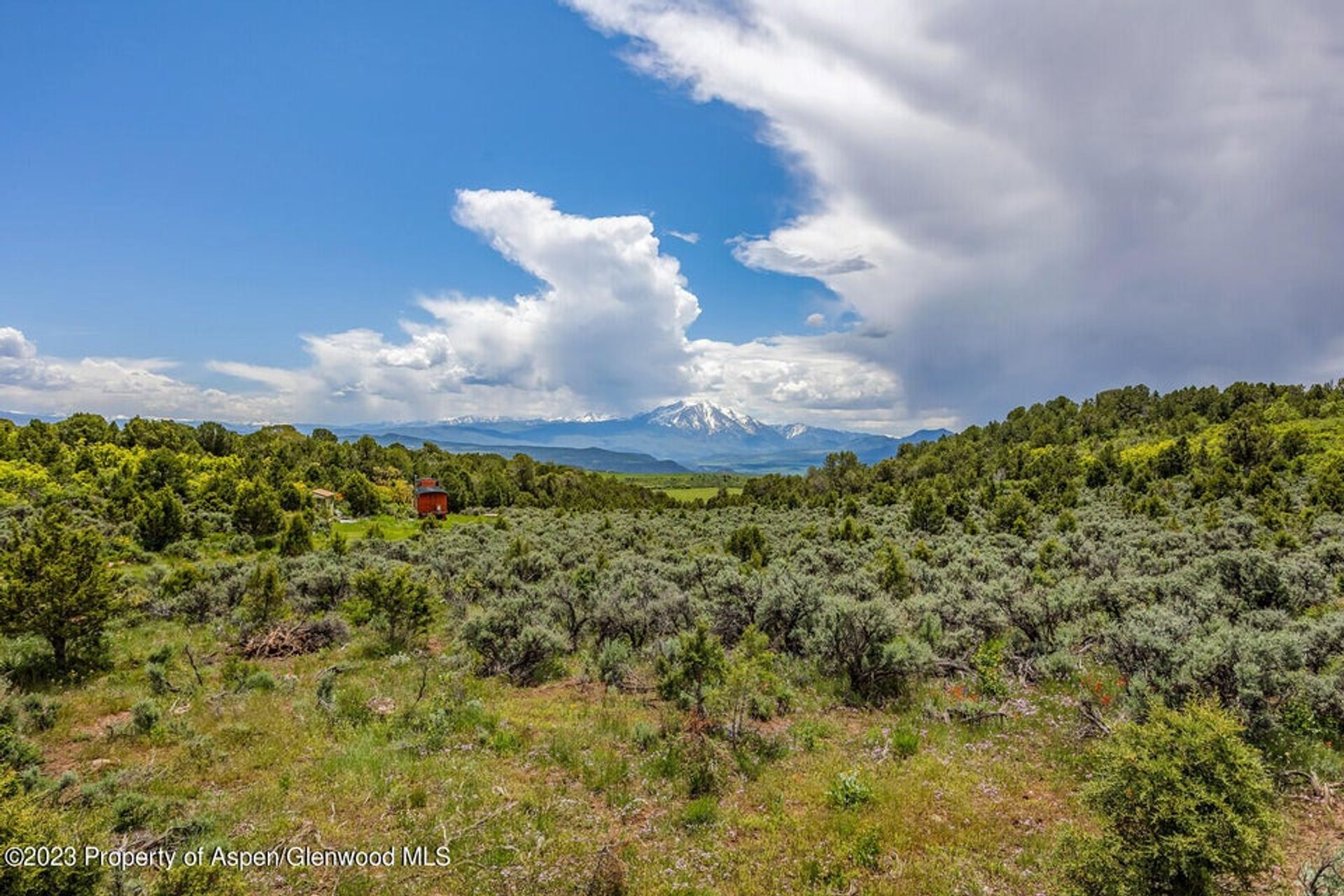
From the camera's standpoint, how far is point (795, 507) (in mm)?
70562

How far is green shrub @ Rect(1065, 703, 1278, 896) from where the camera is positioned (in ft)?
19.2

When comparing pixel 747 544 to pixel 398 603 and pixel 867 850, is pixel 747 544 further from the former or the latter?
pixel 867 850

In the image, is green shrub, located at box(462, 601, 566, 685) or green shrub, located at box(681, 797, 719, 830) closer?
green shrub, located at box(681, 797, 719, 830)

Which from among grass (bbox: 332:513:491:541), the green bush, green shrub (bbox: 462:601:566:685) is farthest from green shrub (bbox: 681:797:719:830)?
grass (bbox: 332:513:491:541)

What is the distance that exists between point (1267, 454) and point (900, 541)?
48.2 metres

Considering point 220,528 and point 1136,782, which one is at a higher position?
point 1136,782

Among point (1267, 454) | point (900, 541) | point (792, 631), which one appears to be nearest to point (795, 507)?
point (900, 541)

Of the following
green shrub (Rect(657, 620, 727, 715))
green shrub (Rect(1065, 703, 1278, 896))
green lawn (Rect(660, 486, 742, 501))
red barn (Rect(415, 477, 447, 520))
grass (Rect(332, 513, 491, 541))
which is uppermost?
green shrub (Rect(1065, 703, 1278, 896))

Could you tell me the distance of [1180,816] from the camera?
598 cm

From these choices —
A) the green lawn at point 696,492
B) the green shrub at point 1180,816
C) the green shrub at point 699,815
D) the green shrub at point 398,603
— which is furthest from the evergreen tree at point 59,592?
the green lawn at point 696,492

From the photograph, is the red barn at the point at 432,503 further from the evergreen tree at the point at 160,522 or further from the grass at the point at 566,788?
the grass at the point at 566,788

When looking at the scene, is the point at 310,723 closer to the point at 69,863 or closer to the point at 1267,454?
the point at 69,863

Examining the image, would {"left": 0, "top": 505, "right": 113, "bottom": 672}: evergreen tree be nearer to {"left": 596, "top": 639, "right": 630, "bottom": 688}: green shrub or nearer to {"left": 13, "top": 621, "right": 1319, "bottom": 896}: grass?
{"left": 13, "top": 621, "right": 1319, "bottom": 896}: grass

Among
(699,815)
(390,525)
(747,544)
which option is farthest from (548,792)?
(390,525)
